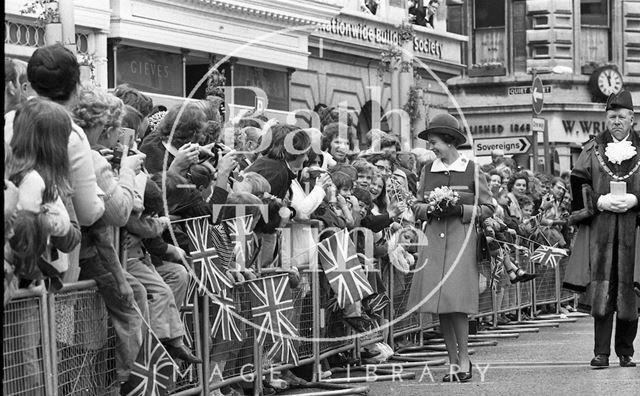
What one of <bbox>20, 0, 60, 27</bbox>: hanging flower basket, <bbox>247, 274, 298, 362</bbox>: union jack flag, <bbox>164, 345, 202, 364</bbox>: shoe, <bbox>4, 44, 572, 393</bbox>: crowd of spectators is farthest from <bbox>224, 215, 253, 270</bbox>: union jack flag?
<bbox>20, 0, 60, 27</bbox>: hanging flower basket

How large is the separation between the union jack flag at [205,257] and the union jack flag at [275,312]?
0.71 m

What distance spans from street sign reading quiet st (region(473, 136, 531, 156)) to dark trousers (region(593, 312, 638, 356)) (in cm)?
1616

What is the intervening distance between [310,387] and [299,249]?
106cm

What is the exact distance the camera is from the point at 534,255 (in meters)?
21.0

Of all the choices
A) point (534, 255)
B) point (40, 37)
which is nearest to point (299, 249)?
point (534, 255)

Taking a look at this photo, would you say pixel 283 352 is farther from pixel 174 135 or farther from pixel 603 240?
pixel 603 240

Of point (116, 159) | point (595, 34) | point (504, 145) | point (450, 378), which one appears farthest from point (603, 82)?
point (116, 159)

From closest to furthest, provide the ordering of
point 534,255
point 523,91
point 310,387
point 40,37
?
point 310,387 → point 534,255 → point 40,37 → point 523,91

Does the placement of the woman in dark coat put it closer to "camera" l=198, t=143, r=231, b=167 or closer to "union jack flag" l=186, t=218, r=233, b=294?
"camera" l=198, t=143, r=231, b=167

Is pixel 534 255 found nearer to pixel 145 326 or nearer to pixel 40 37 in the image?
pixel 40 37

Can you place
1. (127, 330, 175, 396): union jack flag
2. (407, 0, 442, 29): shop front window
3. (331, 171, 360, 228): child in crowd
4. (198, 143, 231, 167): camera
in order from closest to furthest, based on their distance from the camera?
(127, 330, 175, 396): union jack flag < (198, 143, 231, 167): camera < (331, 171, 360, 228): child in crowd < (407, 0, 442, 29): shop front window

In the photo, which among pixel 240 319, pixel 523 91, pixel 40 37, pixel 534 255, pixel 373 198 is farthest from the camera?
pixel 523 91

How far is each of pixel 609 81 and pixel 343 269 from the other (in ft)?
133

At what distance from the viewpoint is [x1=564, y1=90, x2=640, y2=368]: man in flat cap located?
13.6 meters
